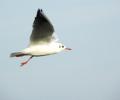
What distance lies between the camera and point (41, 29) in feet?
124

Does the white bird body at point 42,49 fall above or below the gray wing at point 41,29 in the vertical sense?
below

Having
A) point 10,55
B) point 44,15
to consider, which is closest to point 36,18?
point 44,15

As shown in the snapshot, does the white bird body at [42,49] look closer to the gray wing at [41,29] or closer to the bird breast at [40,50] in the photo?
the bird breast at [40,50]

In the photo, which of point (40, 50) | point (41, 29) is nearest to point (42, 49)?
point (40, 50)

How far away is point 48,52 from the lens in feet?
127

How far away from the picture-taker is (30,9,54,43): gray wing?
37.0m

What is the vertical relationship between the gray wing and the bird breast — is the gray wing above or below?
above

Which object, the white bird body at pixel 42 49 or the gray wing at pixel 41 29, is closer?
the gray wing at pixel 41 29

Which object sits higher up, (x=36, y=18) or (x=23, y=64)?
(x=36, y=18)

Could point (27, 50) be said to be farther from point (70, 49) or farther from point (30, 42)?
point (70, 49)

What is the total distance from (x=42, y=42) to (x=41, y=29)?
1227mm

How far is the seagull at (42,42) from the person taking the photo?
37500mm

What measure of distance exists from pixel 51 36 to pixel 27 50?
4.50 feet

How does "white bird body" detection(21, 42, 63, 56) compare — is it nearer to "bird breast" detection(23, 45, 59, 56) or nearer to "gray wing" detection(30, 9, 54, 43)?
"bird breast" detection(23, 45, 59, 56)
